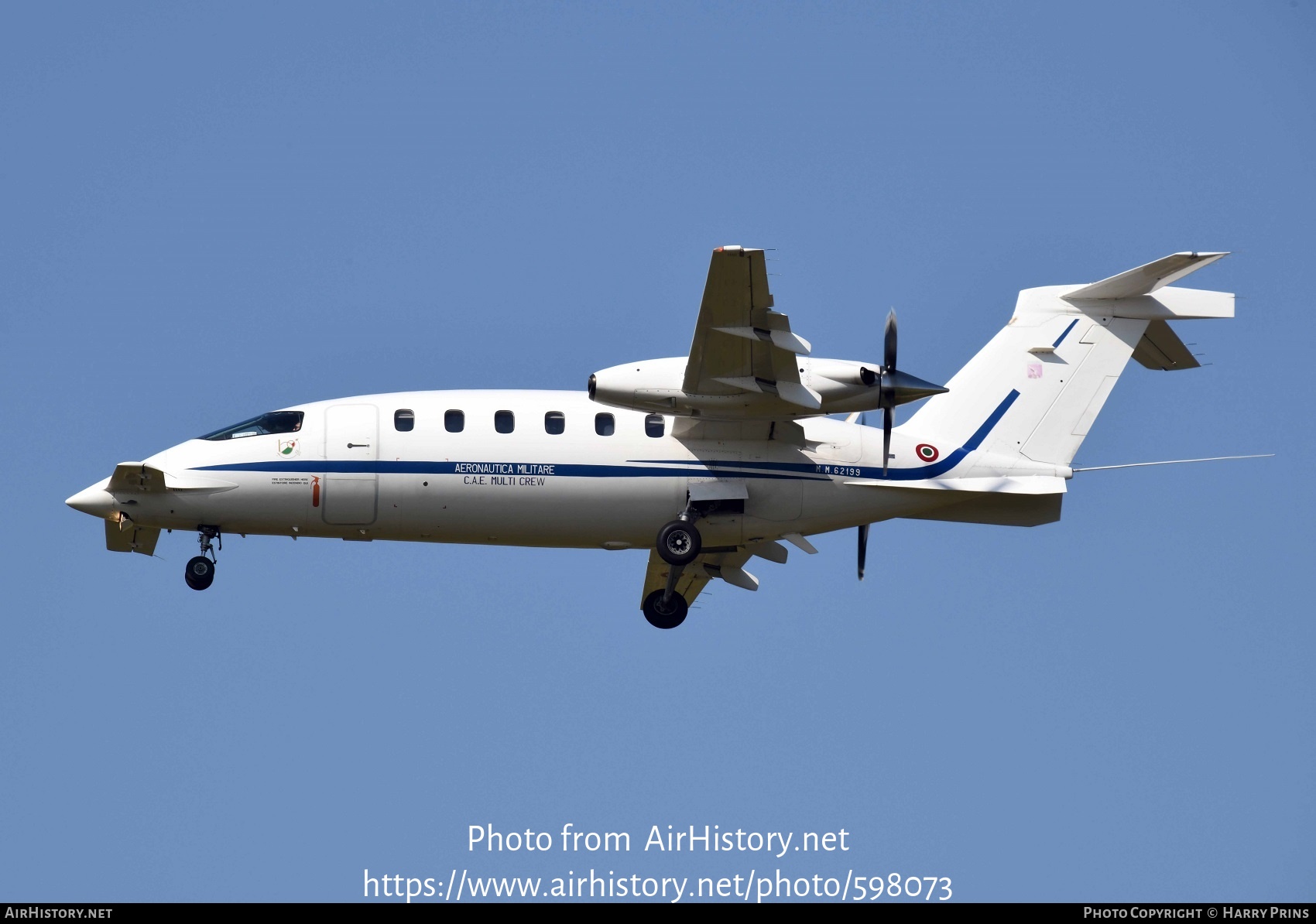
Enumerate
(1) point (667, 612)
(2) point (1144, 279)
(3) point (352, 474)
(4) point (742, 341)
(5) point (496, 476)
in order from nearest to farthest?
1. (4) point (742, 341)
2. (5) point (496, 476)
3. (3) point (352, 474)
4. (2) point (1144, 279)
5. (1) point (667, 612)

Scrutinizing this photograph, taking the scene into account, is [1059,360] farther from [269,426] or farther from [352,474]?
[269,426]

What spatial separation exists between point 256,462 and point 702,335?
865cm

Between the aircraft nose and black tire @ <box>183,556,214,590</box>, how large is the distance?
68.8 inches

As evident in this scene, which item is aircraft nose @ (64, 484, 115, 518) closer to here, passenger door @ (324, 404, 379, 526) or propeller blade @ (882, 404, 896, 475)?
passenger door @ (324, 404, 379, 526)

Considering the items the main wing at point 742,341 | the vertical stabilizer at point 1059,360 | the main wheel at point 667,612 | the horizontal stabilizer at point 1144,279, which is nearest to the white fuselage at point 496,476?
the vertical stabilizer at point 1059,360

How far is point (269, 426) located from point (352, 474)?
2001 mm

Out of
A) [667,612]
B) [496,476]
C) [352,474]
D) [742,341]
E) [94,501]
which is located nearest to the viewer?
[742,341]

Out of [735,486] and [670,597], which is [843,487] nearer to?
[735,486]

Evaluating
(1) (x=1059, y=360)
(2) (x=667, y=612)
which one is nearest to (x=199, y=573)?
(2) (x=667, y=612)

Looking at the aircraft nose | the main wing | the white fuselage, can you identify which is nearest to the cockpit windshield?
the white fuselage

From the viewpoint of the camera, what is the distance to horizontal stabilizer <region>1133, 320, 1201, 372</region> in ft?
115

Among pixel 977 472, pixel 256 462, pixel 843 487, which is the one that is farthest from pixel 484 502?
pixel 977 472

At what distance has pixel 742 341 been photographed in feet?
98.6

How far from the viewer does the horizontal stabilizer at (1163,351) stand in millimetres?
35125
